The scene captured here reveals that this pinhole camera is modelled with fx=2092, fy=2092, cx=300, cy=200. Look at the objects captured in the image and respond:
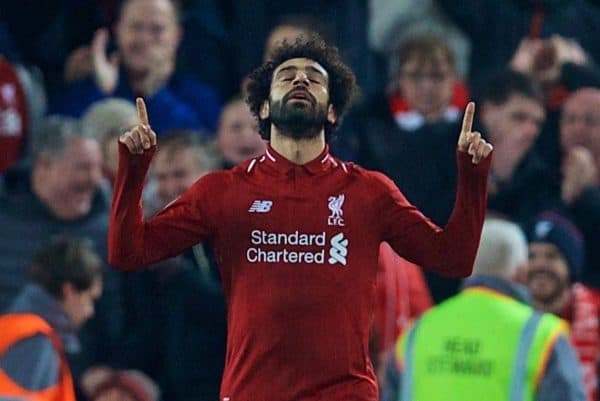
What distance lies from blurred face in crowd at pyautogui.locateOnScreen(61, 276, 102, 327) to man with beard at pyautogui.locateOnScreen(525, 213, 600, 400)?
1999 mm

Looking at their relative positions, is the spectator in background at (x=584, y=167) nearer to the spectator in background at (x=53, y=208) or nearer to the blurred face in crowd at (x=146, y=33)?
the blurred face in crowd at (x=146, y=33)

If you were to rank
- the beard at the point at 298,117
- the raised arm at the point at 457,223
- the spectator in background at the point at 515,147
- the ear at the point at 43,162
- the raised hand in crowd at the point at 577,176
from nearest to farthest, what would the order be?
1. the raised arm at the point at 457,223
2. the beard at the point at 298,117
3. the ear at the point at 43,162
4. the spectator in background at the point at 515,147
5. the raised hand in crowd at the point at 577,176

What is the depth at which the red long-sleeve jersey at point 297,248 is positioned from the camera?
648 cm

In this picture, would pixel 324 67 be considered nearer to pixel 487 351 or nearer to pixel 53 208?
pixel 487 351

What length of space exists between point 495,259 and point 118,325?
173cm

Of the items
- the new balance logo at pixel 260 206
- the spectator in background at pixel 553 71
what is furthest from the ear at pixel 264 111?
the spectator in background at pixel 553 71

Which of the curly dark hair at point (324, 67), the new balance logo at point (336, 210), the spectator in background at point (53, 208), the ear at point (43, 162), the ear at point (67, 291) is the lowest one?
the ear at point (67, 291)

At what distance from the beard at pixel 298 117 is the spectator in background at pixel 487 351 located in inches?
69.5

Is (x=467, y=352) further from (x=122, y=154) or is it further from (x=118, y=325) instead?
(x=122, y=154)

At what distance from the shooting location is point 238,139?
997cm

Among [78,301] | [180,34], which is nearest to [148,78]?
[180,34]

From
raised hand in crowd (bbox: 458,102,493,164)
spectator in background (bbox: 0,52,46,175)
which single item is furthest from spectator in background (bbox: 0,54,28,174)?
raised hand in crowd (bbox: 458,102,493,164)

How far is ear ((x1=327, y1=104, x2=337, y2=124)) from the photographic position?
6.84m

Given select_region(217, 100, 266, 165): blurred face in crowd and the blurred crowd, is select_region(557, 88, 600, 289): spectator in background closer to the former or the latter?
the blurred crowd
